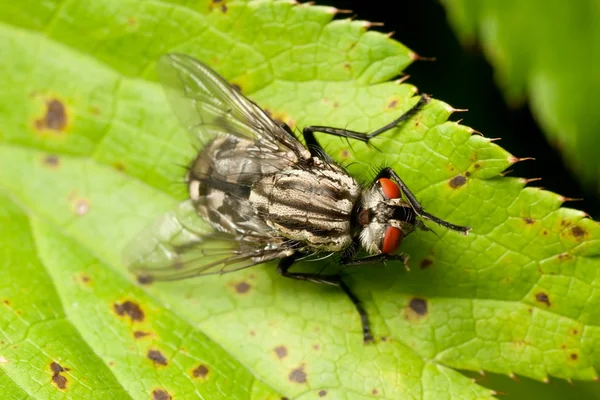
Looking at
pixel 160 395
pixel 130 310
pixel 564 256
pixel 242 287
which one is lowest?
pixel 160 395

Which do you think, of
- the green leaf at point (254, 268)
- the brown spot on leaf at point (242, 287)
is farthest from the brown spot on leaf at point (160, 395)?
the brown spot on leaf at point (242, 287)

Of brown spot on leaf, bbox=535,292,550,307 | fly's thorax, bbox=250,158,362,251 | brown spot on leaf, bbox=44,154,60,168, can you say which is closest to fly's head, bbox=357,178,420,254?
fly's thorax, bbox=250,158,362,251

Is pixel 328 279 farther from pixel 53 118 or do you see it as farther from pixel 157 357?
pixel 53 118

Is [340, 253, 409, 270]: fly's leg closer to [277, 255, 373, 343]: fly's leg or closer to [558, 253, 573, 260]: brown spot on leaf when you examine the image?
[277, 255, 373, 343]: fly's leg

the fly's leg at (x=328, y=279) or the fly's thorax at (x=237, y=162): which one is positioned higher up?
the fly's thorax at (x=237, y=162)

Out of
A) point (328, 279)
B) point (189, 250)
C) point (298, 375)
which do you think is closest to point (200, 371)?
point (298, 375)

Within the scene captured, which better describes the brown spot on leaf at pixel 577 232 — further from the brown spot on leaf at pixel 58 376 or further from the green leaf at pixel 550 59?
the brown spot on leaf at pixel 58 376
